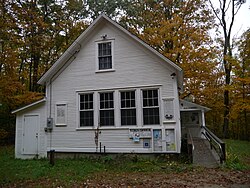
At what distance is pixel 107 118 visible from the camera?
11820 mm

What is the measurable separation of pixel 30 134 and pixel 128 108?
19.0 feet

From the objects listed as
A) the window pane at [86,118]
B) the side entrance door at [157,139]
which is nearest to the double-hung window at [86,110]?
the window pane at [86,118]

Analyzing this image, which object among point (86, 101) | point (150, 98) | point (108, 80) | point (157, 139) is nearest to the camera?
point (157, 139)

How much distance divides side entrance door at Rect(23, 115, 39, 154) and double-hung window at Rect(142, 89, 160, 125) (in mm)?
6122

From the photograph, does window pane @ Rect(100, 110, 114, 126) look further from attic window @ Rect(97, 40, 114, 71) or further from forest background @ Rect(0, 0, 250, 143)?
forest background @ Rect(0, 0, 250, 143)

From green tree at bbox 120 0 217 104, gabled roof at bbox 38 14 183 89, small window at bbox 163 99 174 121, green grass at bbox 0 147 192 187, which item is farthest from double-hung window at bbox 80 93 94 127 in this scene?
green tree at bbox 120 0 217 104

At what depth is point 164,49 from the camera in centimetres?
2052

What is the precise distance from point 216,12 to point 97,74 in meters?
18.3

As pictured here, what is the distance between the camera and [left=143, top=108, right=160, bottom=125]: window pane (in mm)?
11125

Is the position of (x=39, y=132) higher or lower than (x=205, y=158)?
higher

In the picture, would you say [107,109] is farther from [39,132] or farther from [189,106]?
[189,106]

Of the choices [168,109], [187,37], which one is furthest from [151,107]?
[187,37]

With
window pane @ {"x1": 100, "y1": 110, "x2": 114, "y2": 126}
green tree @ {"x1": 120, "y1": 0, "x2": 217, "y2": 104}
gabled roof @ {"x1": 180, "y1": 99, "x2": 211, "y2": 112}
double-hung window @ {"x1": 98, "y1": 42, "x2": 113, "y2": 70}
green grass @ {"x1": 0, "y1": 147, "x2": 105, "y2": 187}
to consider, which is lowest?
green grass @ {"x1": 0, "y1": 147, "x2": 105, "y2": 187}

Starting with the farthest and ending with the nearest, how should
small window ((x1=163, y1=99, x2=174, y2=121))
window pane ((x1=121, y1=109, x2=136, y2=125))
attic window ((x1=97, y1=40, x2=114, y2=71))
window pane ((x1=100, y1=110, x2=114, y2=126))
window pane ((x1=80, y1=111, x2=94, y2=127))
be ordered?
attic window ((x1=97, y1=40, x2=114, y2=71))
window pane ((x1=80, y1=111, x2=94, y2=127))
window pane ((x1=100, y1=110, x2=114, y2=126))
window pane ((x1=121, y1=109, x2=136, y2=125))
small window ((x1=163, y1=99, x2=174, y2=121))
